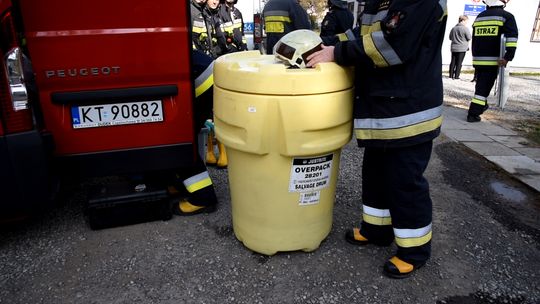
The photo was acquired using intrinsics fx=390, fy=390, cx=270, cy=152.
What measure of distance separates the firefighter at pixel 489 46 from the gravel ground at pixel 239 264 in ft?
10.7

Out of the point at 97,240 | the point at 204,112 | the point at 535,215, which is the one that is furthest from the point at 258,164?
the point at 535,215

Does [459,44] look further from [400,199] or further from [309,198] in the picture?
[309,198]

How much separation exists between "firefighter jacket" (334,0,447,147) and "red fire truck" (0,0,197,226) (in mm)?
1104

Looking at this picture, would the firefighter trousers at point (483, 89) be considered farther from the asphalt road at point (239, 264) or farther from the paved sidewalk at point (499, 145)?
the asphalt road at point (239, 264)

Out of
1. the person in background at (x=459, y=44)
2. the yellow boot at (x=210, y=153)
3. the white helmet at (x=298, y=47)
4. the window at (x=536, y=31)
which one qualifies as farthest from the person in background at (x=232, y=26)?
the window at (x=536, y=31)

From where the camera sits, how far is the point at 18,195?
2150 millimetres

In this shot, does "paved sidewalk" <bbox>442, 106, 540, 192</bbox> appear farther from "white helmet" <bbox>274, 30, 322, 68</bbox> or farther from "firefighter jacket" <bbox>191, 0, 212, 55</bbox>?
"firefighter jacket" <bbox>191, 0, 212, 55</bbox>

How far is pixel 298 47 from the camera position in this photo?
6.82ft

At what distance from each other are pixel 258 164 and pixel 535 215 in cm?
236

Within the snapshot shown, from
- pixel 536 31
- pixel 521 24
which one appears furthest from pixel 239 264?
pixel 536 31

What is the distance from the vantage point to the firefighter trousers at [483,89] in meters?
5.88

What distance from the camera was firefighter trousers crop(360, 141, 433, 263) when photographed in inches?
82.5

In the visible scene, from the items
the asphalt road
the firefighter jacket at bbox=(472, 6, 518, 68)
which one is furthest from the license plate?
the firefighter jacket at bbox=(472, 6, 518, 68)

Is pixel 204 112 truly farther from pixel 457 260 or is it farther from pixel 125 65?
pixel 457 260
